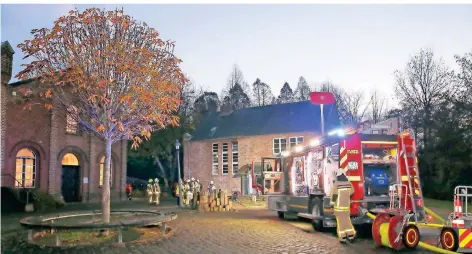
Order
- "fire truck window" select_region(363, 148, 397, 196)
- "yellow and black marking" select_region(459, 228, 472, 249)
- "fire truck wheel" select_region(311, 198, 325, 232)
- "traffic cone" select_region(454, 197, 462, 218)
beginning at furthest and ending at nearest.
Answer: "fire truck wheel" select_region(311, 198, 325, 232) → "fire truck window" select_region(363, 148, 397, 196) → "traffic cone" select_region(454, 197, 462, 218) → "yellow and black marking" select_region(459, 228, 472, 249)

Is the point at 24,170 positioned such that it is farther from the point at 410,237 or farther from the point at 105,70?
the point at 410,237

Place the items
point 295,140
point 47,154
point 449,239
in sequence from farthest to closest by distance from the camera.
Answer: point 295,140 → point 47,154 → point 449,239

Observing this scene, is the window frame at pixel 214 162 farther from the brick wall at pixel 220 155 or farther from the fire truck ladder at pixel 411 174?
the fire truck ladder at pixel 411 174

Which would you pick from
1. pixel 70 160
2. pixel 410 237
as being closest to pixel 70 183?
pixel 70 160

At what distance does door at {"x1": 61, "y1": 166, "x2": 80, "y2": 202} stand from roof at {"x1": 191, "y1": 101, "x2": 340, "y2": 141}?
17.5 meters

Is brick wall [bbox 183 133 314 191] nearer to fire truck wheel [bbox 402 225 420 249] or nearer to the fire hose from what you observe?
the fire hose

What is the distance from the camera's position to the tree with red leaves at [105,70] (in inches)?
469

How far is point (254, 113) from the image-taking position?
149ft

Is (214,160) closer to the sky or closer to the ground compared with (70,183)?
closer to the sky

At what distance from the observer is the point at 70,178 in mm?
29016

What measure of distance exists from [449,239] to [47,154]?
23749 millimetres

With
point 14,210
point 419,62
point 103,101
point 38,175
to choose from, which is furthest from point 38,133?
point 419,62

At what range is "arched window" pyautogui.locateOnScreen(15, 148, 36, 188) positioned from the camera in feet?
82.7

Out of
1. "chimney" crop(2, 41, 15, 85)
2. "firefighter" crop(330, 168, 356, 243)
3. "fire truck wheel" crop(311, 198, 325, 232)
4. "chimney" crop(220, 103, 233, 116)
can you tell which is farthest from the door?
"firefighter" crop(330, 168, 356, 243)
